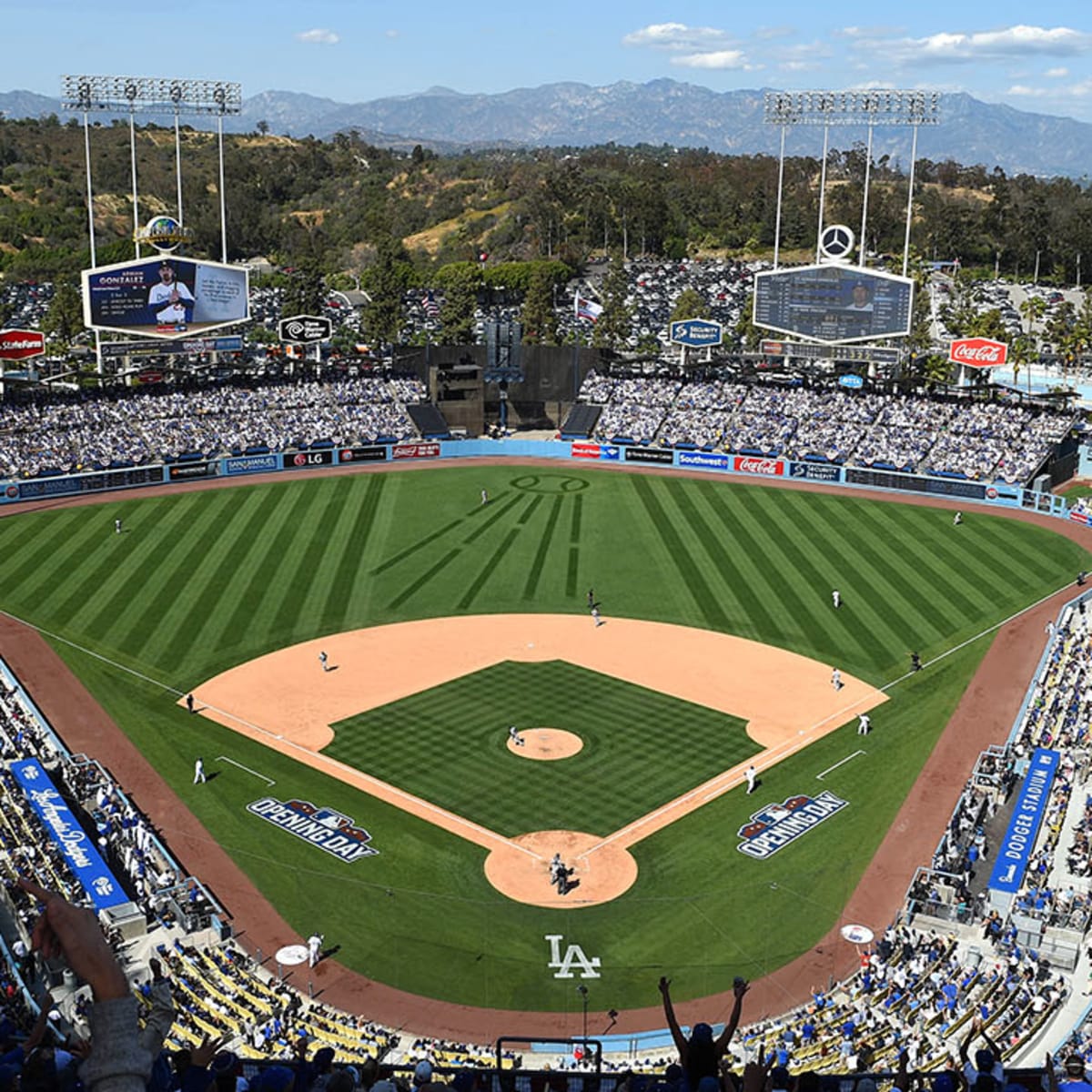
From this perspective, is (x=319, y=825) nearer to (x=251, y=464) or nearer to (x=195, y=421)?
(x=251, y=464)

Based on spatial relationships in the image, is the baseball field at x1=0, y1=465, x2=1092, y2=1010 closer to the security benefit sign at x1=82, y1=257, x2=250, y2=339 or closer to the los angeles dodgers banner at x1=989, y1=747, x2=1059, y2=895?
the los angeles dodgers banner at x1=989, y1=747, x2=1059, y2=895

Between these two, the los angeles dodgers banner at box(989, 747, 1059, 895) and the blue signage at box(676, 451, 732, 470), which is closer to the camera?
the los angeles dodgers banner at box(989, 747, 1059, 895)

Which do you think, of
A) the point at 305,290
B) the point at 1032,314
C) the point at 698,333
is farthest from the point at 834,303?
the point at 1032,314

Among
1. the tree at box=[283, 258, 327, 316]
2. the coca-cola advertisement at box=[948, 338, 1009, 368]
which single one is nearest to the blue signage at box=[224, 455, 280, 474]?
the tree at box=[283, 258, 327, 316]

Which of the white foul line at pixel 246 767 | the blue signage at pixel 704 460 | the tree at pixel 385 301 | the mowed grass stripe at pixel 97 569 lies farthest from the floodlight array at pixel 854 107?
the white foul line at pixel 246 767

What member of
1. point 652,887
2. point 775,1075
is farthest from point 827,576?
point 775,1075

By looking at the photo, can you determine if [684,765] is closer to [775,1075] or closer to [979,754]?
[979,754]

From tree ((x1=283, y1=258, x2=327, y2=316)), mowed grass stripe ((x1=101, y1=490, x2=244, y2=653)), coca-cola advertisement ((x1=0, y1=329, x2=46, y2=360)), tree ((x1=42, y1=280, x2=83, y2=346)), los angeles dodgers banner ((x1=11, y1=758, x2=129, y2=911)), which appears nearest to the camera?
los angeles dodgers banner ((x1=11, y1=758, x2=129, y2=911))
